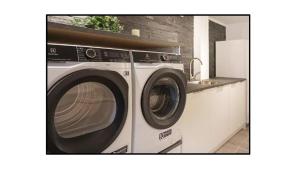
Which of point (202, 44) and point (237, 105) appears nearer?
point (237, 105)

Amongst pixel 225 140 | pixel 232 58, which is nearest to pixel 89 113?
pixel 225 140

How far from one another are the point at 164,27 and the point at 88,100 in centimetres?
129

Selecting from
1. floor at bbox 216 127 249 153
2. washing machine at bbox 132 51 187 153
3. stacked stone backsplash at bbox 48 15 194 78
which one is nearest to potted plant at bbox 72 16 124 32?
stacked stone backsplash at bbox 48 15 194 78

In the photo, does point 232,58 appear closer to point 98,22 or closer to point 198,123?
point 198,123

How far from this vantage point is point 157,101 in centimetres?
138

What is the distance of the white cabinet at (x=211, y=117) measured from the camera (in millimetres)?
1564

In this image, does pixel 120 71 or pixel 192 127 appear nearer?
pixel 120 71

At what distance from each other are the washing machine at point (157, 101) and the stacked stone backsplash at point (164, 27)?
0.26m
